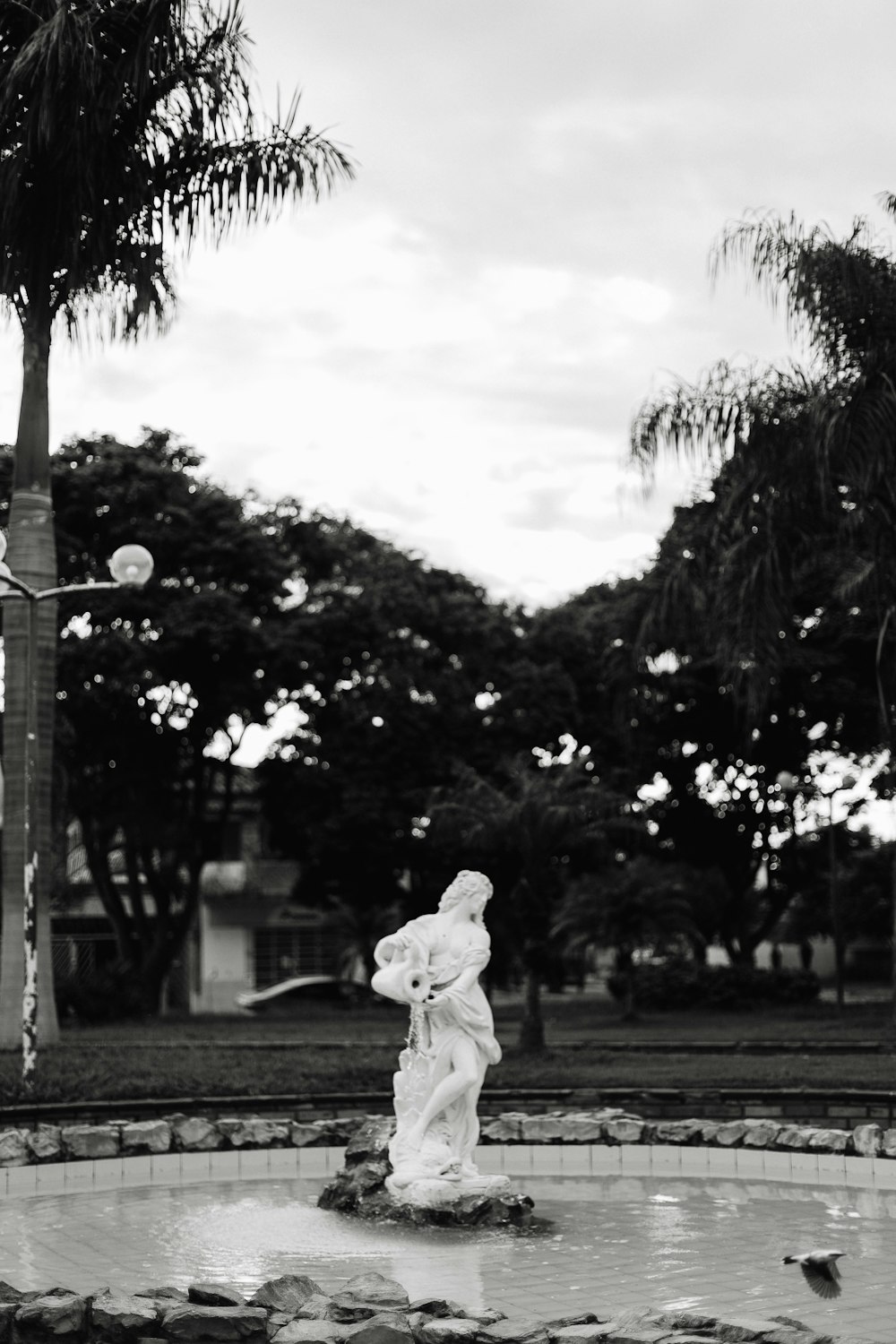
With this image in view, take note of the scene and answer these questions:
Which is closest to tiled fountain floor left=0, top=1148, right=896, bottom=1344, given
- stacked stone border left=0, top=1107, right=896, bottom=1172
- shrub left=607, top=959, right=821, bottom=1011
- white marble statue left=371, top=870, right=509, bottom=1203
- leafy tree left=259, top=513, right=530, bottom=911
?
stacked stone border left=0, top=1107, right=896, bottom=1172

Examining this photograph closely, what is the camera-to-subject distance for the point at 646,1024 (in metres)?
26.5

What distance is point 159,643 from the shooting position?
2589cm

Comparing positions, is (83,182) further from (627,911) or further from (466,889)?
(627,911)

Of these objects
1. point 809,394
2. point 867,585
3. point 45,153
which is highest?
point 45,153

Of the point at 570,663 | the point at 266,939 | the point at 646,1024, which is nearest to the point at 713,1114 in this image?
the point at 646,1024

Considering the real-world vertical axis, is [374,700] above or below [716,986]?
above

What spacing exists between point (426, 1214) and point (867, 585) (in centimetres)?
1401

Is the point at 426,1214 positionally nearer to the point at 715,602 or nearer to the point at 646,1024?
the point at 715,602

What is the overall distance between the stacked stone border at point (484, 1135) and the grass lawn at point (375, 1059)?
940 mm

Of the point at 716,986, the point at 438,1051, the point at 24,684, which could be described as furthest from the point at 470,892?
the point at 716,986

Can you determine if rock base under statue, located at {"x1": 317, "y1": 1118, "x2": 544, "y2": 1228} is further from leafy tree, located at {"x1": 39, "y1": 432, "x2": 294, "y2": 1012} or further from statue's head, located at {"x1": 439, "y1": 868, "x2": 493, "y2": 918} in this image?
leafy tree, located at {"x1": 39, "y1": 432, "x2": 294, "y2": 1012}

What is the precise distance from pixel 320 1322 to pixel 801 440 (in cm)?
1267

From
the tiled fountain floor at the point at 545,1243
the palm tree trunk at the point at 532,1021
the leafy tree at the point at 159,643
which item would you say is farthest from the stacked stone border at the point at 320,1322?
the leafy tree at the point at 159,643

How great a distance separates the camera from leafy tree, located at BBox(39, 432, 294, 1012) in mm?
26016
